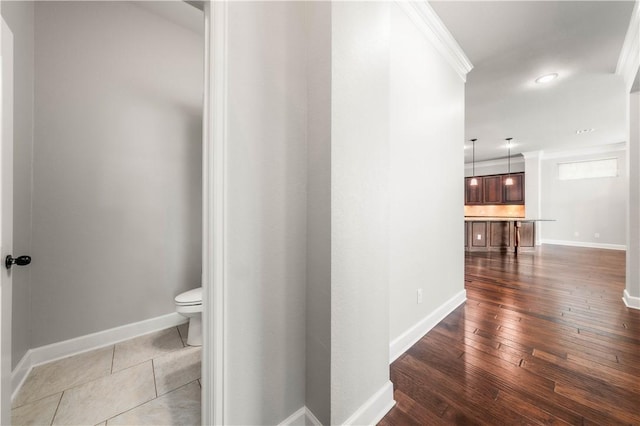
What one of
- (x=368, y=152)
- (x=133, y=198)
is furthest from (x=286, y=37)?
(x=133, y=198)

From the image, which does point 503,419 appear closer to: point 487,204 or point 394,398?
point 394,398

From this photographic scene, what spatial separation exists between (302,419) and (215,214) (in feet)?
3.58

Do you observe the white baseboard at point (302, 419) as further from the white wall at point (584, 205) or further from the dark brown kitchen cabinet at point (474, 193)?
the white wall at point (584, 205)

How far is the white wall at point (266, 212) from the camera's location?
0.99m

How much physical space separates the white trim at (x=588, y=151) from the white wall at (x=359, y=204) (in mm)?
8818

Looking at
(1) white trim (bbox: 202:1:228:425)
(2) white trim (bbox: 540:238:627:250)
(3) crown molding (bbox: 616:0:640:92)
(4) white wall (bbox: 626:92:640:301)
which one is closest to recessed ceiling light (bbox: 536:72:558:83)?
(3) crown molding (bbox: 616:0:640:92)

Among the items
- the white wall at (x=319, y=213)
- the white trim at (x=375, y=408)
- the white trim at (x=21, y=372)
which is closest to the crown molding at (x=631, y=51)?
the white wall at (x=319, y=213)

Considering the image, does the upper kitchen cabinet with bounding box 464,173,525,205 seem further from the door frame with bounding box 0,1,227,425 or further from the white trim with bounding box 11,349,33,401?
the white trim with bounding box 11,349,33,401

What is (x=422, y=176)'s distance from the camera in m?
2.04

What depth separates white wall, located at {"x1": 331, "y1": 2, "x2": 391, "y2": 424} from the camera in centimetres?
106

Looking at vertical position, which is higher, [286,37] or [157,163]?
[286,37]

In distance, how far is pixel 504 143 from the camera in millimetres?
6074

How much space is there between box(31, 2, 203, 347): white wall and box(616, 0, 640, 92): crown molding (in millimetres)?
3980

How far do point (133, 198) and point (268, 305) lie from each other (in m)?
1.84
